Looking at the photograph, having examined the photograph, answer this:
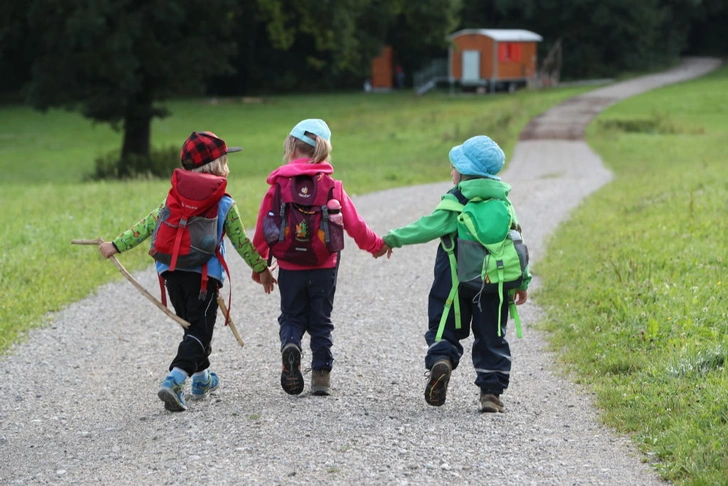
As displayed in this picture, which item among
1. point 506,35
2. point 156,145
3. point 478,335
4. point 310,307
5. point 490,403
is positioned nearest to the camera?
point 490,403

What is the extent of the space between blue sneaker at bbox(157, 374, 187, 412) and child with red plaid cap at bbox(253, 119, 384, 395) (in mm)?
600

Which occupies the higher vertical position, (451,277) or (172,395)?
(451,277)

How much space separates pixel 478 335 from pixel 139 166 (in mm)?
19232

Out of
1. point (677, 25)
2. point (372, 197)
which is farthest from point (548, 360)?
point (677, 25)

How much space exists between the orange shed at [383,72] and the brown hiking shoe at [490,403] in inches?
2313

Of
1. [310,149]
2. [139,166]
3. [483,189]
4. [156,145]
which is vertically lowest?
[156,145]

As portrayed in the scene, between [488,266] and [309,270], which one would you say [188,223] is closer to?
[309,270]

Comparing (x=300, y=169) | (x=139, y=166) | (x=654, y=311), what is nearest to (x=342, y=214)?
(x=300, y=169)

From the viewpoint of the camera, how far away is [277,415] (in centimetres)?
564

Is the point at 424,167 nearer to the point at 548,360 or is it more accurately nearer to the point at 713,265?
the point at 713,265

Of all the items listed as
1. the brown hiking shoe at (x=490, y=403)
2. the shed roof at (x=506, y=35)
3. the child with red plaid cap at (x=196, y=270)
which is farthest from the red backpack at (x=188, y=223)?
the shed roof at (x=506, y=35)

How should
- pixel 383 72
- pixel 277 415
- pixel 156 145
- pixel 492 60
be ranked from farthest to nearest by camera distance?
pixel 383 72 → pixel 492 60 → pixel 156 145 → pixel 277 415

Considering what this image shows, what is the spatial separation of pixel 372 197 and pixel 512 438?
453 inches

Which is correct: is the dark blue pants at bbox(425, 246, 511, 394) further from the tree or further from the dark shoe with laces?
the tree
